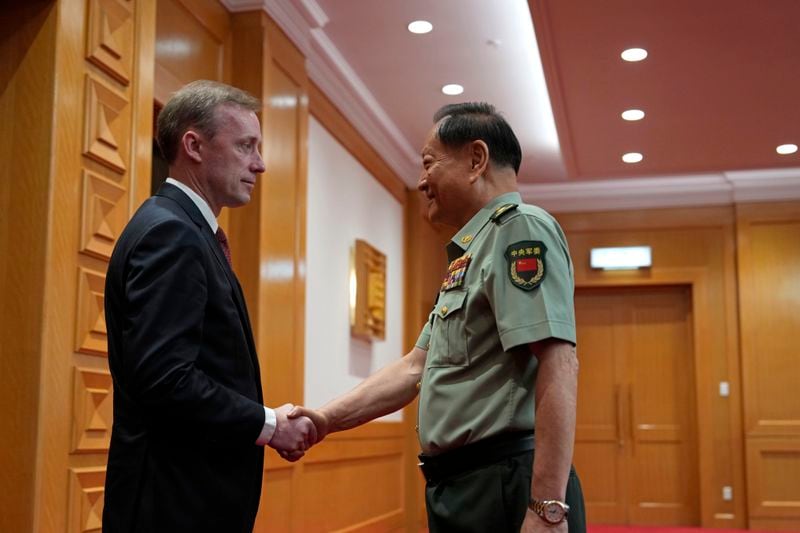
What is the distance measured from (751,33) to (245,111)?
409 centimetres

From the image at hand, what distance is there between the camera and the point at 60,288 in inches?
119

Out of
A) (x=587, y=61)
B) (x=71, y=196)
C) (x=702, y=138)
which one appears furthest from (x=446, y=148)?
(x=702, y=138)

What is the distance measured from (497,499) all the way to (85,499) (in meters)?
1.71

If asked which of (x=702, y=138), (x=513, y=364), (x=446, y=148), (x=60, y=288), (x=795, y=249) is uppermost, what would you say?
(x=702, y=138)

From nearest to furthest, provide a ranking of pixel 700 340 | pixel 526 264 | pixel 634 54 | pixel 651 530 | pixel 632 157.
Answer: pixel 526 264, pixel 634 54, pixel 632 157, pixel 651 530, pixel 700 340

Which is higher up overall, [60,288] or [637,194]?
[637,194]

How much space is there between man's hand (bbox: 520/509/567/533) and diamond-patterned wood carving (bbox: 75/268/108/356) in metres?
1.83

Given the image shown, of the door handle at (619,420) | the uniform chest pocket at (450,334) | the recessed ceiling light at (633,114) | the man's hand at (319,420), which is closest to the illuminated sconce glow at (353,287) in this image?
the recessed ceiling light at (633,114)

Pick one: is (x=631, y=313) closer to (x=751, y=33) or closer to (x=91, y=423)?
(x=751, y=33)

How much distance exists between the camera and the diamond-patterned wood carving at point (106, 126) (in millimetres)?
3209

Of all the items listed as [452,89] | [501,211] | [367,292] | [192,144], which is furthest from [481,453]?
[367,292]

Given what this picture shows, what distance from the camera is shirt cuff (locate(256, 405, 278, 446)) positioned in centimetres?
200

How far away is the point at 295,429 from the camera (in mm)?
2229

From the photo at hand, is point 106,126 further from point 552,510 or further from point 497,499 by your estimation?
point 552,510
